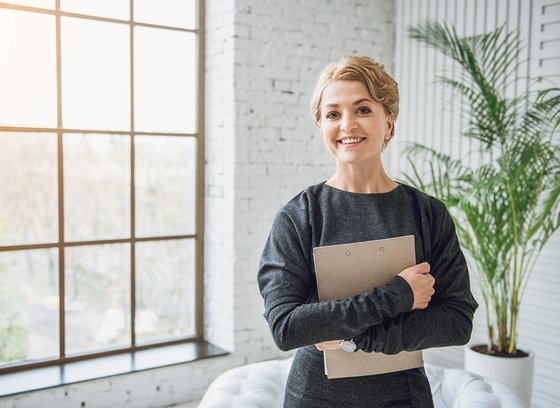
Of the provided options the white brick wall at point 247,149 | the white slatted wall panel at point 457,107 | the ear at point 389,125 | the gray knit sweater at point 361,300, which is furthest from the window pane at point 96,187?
the ear at point 389,125

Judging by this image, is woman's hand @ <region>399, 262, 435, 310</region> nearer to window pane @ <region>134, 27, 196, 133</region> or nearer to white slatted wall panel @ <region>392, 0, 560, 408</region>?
white slatted wall panel @ <region>392, 0, 560, 408</region>

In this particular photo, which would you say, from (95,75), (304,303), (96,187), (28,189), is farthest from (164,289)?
(304,303)

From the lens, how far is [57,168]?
270cm

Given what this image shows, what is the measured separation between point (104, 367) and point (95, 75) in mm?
1600

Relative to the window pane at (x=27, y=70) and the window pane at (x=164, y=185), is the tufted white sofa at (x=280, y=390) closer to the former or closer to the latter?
the window pane at (x=164, y=185)

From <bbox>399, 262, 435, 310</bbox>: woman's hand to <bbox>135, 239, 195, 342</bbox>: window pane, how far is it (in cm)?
219

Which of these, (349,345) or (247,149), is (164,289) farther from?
(349,345)

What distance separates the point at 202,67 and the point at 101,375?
1875 mm

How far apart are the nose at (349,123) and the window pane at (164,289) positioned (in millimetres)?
2132

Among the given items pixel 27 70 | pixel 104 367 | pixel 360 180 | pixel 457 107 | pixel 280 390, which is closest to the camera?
pixel 360 180

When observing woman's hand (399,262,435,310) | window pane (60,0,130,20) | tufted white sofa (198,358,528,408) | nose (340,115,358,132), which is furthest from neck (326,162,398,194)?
window pane (60,0,130,20)

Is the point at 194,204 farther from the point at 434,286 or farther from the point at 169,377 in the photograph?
the point at 434,286

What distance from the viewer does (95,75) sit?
279 centimetres

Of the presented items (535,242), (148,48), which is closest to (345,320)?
(535,242)
